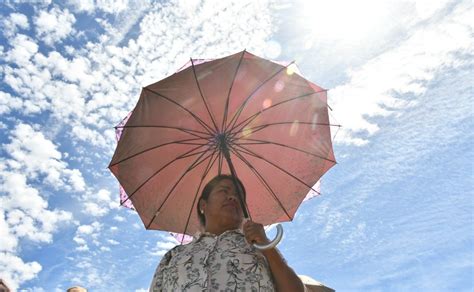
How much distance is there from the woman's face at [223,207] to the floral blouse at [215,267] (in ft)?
0.93

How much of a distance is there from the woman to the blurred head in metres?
0.17

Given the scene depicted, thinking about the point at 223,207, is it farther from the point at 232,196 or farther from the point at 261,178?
the point at 261,178

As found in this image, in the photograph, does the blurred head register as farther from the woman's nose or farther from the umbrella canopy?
the umbrella canopy

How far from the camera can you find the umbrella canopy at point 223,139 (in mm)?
4180

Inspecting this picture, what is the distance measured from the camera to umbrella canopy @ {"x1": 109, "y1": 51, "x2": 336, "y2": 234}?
4180mm

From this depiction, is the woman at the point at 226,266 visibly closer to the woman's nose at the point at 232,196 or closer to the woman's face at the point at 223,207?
the woman's face at the point at 223,207

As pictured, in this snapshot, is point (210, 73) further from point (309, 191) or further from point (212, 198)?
point (309, 191)

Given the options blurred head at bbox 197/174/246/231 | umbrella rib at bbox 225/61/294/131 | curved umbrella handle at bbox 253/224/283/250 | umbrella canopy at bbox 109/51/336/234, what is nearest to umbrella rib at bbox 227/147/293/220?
umbrella canopy at bbox 109/51/336/234

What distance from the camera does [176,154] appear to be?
441 centimetres

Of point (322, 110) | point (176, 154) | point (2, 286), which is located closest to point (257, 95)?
point (322, 110)

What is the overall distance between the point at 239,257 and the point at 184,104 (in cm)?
182

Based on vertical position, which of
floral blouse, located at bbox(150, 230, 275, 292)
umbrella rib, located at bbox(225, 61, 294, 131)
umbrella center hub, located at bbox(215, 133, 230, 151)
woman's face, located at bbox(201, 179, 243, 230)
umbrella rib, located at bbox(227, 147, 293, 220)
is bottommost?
floral blouse, located at bbox(150, 230, 275, 292)

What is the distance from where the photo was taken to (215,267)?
9.50ft

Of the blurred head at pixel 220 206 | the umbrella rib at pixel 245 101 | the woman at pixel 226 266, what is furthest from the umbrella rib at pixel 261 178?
the woman at pixel 226 266
